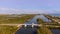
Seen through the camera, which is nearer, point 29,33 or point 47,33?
point 47,33

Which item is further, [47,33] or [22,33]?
[22,33]

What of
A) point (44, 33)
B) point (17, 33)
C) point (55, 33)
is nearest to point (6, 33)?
point (17, 33)

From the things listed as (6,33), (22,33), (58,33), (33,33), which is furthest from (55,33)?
(6,33)

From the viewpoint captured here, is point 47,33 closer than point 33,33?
Yes

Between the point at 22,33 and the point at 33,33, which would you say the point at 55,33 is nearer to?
the point at 33,33

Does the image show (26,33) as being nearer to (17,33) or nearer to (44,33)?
(17,33)

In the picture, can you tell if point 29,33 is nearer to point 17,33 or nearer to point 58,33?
point 17,33

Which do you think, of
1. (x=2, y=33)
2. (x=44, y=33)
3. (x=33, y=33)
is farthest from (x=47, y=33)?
(x=2, y=33)
